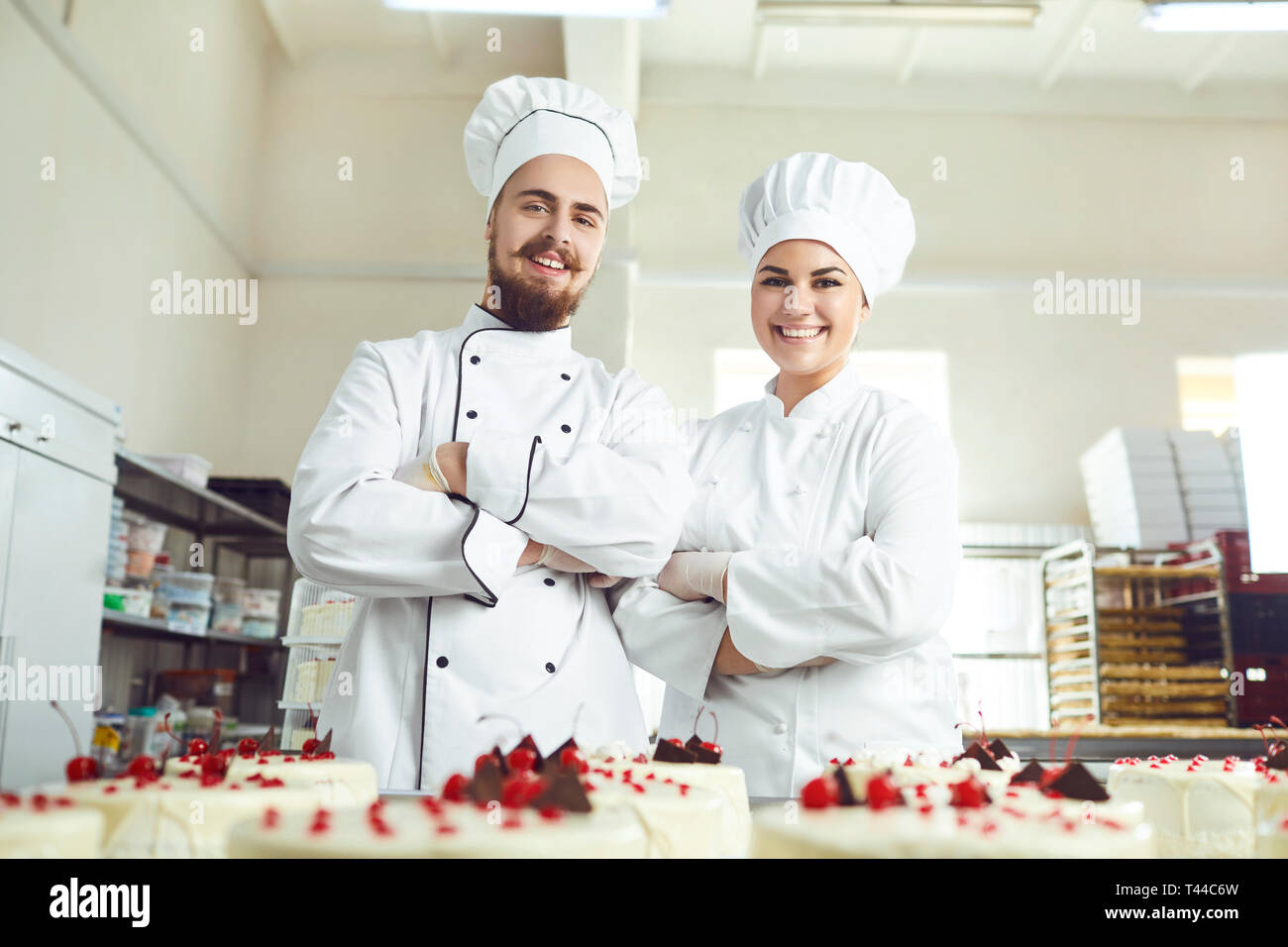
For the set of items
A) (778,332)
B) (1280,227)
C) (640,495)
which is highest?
(1280,227)

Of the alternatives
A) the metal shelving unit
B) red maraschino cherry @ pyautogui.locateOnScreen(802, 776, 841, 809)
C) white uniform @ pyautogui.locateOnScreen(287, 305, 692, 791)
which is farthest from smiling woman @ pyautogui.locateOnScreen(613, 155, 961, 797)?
the metal shelving unit

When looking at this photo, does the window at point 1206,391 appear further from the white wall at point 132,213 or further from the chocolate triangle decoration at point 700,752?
the chocolate triangle decoration at point 700,752

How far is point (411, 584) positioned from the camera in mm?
1437

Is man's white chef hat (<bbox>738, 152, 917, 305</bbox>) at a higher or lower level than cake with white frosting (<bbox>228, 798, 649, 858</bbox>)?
higher

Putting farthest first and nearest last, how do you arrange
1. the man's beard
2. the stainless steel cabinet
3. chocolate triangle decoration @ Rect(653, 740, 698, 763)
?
the stainless steel cabinet
the man's beard
chocolate triangle decoration @ Rect(653, 740, 698, 763)

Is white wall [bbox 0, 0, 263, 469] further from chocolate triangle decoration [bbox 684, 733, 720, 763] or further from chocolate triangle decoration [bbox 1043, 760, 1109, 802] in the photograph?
chocolate triangle decoration [bbox 1043, 760, 1109, 802]

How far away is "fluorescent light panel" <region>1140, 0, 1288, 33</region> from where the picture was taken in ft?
15.0

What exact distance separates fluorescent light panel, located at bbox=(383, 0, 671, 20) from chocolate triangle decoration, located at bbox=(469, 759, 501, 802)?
4.08m

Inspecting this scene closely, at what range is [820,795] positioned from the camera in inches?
32.5

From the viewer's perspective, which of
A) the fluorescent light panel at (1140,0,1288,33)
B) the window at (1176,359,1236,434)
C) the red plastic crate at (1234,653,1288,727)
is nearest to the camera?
the fluorescent light panel at (1140,0,1288,33)

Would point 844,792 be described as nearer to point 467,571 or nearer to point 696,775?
point 696,775
